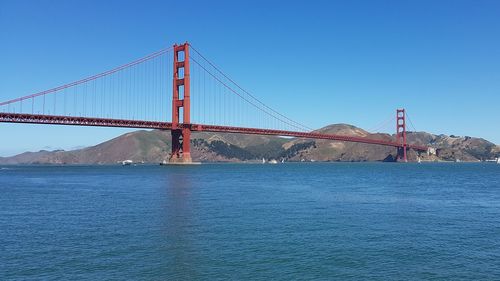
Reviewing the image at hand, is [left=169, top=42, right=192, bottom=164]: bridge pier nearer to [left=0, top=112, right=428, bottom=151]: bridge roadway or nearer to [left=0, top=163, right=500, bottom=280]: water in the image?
[left=0, top=112, right=428, bottom=151]: bridge roadway

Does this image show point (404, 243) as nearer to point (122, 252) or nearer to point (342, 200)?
point (122, 252)

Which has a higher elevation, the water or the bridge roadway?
the bridge roadway

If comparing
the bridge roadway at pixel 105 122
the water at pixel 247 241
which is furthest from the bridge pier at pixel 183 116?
the water at pixel 247 241

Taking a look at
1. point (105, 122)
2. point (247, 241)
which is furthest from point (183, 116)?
point (247, 241)

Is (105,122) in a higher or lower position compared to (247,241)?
higher

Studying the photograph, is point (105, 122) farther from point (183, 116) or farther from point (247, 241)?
point (247, 241)

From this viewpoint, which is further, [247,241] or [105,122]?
[105,122]

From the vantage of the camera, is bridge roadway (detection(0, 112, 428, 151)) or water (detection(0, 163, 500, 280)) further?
bridge roadway (detection(0, 112, 428, 151))

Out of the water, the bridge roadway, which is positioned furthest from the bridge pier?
the water

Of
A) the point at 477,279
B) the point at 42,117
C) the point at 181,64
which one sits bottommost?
the point at 477,279

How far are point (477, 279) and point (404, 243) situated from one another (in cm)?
535

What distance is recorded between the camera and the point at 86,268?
16.8 meters

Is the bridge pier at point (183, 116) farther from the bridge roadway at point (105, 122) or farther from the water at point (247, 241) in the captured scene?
the water at point (247, 241)

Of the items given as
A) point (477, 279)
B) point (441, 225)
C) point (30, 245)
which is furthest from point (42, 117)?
point (477, 279)
